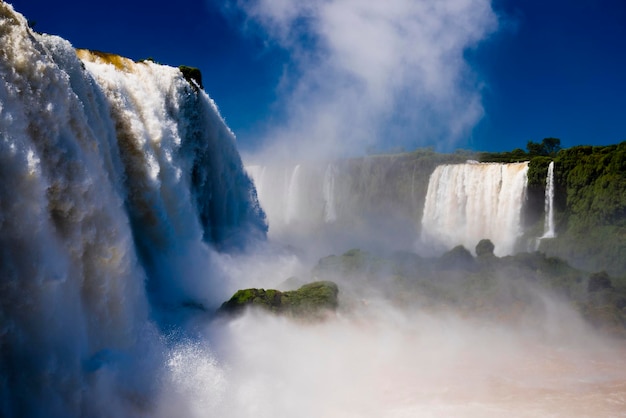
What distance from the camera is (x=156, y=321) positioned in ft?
30.7

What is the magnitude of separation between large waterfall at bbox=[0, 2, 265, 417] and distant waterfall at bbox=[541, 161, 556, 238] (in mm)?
17527

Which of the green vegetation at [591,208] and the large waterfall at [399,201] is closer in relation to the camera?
the green vegetation at [591,208]

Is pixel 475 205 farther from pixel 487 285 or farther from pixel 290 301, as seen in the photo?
pixel 290 301

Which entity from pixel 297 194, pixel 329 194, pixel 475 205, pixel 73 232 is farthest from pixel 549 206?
pixel 73 232

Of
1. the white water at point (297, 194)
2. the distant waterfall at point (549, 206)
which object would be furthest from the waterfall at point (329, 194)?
the distant waterfall at point (549, 206)

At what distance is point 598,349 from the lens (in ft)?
35.5

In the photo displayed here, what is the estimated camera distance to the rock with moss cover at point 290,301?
10914 millimetres

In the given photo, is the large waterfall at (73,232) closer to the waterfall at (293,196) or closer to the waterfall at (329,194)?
the waterfall at (329,194)

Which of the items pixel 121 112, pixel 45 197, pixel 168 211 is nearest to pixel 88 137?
pixel 45 197

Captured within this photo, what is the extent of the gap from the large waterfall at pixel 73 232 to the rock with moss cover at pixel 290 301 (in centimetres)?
115

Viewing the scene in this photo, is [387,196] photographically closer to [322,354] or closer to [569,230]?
[569,230]

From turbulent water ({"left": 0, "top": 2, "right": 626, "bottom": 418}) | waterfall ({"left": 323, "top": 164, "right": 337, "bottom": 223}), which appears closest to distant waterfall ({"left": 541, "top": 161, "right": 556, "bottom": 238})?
turbulent water ({"left": 0, "top": 2, "right": 626, "bottom": 418})

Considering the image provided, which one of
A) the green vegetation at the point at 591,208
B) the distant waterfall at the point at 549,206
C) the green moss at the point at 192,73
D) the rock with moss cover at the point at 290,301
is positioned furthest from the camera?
the distant waterfall at the point at 549,206

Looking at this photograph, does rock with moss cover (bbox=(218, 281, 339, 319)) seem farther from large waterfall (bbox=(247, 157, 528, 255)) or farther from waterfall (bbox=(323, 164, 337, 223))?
waterfall (bbox=(323, 164, 337, 223))
